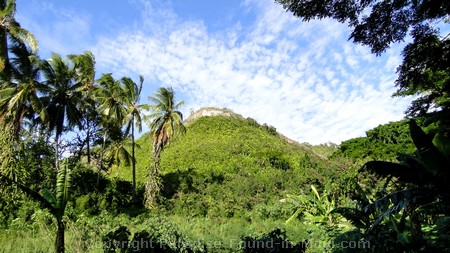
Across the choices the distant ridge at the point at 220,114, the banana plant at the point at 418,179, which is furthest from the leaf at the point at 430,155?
the distant ridge at the point at 220,114

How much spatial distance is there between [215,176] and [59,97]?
11.9 m

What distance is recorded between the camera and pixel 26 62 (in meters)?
17.1

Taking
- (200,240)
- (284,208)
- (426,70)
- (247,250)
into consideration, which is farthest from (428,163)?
(284,208)

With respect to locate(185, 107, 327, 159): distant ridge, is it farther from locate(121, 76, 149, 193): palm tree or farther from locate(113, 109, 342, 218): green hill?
locate(121, 76, 149, 193): palm tree

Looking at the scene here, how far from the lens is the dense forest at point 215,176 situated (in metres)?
6.01

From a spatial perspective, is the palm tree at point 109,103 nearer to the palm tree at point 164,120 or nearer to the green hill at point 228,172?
the palm tree at point 164,120

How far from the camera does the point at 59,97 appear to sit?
727 inches

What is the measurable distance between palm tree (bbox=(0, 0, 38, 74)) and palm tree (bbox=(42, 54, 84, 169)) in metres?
3.48

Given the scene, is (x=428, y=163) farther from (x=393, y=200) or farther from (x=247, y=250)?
(x=247, y=250)

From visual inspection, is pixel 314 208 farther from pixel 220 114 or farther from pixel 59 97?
pixel 220 114

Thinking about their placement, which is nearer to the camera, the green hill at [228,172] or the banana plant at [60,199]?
the banana plant at [60,199]

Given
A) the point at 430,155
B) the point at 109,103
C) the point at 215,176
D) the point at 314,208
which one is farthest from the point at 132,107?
the point at 430,155

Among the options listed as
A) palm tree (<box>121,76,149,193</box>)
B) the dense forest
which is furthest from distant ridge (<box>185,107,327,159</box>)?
palm tree (<box>121,76,149,193</box>)

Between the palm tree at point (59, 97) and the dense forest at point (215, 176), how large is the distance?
73mm
